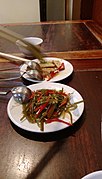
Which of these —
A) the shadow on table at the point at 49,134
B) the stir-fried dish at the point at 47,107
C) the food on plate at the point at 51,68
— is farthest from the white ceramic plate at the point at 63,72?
the shadow on table at the point at 49,134

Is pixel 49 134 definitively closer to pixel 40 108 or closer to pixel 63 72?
pixel 40 108

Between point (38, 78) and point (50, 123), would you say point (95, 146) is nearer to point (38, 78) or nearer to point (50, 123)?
point (50, 123)

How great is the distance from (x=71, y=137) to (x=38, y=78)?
345 mm

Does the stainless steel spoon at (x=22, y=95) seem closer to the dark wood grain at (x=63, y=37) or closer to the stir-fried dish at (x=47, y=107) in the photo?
the stir-fried dish at (x=47, y=107)

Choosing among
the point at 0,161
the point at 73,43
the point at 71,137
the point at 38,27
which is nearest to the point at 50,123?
the point at 71,137

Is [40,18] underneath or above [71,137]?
underneath

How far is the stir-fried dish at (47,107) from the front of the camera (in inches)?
24.1

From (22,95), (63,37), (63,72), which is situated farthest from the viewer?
(63,37)

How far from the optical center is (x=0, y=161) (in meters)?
0.51

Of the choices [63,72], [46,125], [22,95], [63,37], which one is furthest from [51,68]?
[63,37]

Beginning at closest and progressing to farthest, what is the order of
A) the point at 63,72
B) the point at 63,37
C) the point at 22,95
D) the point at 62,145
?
the point at 62,145 < the point at 22,95 < the point at 63,72 < the point at 63,37

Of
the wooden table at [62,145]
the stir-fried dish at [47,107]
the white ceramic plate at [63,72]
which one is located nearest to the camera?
the wooden table at [62,145]

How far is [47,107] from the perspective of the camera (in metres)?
0.65

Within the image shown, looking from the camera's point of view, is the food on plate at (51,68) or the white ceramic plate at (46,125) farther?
the food on plate at (51,68)
